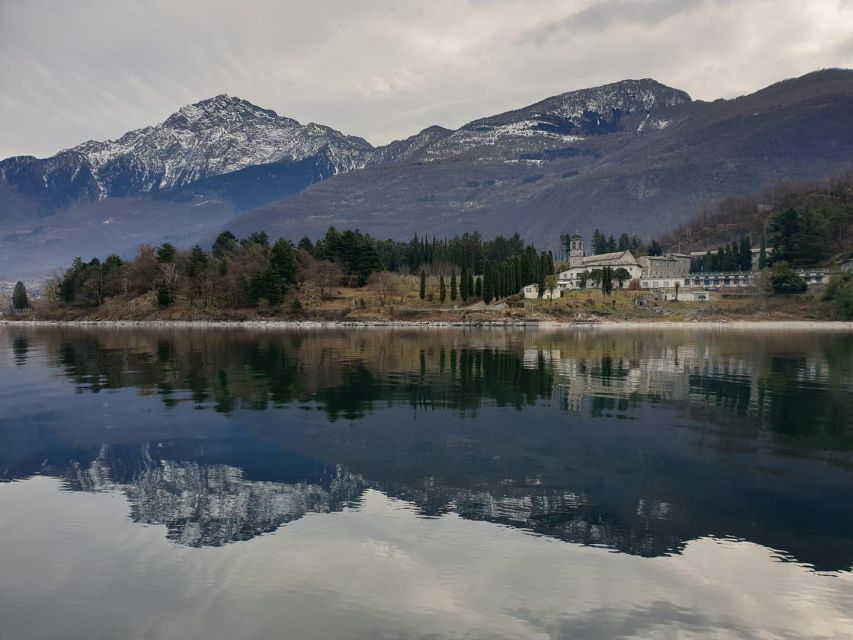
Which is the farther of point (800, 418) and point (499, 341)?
point (499, 341)

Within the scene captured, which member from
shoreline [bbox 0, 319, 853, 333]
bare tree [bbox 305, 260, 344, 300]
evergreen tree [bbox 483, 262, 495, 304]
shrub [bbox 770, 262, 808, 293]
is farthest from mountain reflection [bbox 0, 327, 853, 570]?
shrub [bbox 770, 262, 808, 293]

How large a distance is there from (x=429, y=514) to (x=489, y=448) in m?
6.62

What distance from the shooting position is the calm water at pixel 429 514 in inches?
454

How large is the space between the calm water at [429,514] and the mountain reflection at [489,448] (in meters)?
0.12

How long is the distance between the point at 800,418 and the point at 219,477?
81.7 feet

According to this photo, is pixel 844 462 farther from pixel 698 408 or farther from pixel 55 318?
pixel 55 318

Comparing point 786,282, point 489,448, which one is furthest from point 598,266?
point 489,448

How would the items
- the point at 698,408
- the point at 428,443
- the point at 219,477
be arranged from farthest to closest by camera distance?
1. the point at 698,408
2. the point at 428,443
3. the point at 219,477

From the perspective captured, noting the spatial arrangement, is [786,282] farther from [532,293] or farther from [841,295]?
[532,293]

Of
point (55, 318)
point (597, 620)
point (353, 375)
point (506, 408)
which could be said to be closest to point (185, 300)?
point (55, 318)

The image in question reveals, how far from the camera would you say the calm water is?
1154 cm

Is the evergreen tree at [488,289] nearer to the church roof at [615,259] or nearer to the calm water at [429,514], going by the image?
the church roof at [615,259]

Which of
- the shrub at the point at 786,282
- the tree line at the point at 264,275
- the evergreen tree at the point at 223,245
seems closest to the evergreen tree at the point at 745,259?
the shrub at the point at 786,282

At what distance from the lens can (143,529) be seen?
15.6 meters
